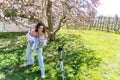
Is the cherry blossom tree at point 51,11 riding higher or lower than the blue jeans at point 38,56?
higher

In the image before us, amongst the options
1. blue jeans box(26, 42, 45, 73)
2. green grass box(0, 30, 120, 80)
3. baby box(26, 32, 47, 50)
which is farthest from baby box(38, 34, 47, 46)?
green grass box(0, 30, 120, 80)

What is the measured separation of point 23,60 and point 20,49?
1818 millimetres

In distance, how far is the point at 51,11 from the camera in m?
12.4

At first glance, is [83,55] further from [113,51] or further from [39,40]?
[39,40]

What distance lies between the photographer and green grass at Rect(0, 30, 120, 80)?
27.9 ft

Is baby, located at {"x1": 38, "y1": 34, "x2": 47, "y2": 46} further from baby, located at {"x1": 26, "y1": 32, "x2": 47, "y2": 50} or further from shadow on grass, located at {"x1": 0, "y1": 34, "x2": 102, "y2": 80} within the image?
shadow on grass, located at {"x1": 0, "y1": 34, "x2": 102, "y2": 80}

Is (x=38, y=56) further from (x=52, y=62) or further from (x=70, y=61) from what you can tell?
(x=70, y=61)

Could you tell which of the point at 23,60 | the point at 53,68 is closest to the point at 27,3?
the point at 23,60

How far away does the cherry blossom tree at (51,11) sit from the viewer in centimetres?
1128

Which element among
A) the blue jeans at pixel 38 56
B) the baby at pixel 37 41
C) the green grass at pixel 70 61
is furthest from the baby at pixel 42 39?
the green grass at pixel 70 61

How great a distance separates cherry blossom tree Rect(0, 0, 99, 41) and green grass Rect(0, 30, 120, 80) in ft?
3.78

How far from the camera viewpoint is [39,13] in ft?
39.7

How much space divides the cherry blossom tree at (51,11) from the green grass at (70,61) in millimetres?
1151

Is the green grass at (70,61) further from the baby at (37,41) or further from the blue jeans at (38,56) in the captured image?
the baby at (37,41)
